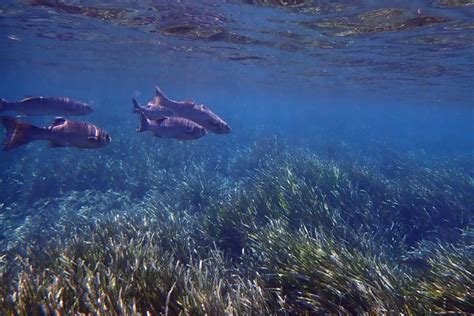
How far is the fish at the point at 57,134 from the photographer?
268 inches

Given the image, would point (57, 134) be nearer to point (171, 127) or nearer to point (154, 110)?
point (171, 127)

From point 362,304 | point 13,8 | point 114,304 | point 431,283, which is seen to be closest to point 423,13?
point 431,283

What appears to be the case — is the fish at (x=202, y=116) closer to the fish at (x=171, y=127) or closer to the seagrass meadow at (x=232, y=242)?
the fish at (x=171, y=127)

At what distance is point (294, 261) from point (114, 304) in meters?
3.39

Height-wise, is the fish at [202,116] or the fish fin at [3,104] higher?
the fish at [202,116]

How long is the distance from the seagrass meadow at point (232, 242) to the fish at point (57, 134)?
226 cm

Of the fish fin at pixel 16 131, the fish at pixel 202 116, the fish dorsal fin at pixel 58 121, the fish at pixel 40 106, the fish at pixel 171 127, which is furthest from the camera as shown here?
the fish at pixel 202 116

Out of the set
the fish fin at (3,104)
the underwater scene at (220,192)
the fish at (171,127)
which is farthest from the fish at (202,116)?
the fish fin at (3,104)

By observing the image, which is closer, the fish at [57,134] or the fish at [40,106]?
the fish at [57,134]

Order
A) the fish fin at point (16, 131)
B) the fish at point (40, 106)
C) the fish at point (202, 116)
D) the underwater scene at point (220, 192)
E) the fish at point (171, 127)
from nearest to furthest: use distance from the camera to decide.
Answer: the underwater scene at point (220, 192)
the fish fin at point (16, 131)
the fish at point (171, 127)
the fish at point (40, 106)
the fish at point (202, 116)

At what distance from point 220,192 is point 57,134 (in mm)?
9496

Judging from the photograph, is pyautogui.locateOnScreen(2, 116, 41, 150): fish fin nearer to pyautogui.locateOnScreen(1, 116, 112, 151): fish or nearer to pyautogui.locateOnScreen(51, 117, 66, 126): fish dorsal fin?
pyautogui.locateOnScreen(1, 116, 112, 151): fish

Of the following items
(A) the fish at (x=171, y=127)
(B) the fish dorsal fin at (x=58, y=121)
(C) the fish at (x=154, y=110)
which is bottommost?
(C) the fish at (x=154, y=110)

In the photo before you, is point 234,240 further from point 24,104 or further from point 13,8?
point 13,8
